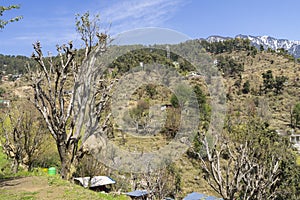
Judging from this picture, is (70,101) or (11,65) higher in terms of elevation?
(11,65)

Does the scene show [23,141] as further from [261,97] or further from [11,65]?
[11,65]

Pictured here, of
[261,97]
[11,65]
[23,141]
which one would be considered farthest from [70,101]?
[11,65]

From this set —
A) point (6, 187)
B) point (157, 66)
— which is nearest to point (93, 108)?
point (6, 187)

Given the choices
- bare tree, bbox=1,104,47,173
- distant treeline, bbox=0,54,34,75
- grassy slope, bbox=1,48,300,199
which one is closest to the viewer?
bare tree, bbox=1,104,47,173

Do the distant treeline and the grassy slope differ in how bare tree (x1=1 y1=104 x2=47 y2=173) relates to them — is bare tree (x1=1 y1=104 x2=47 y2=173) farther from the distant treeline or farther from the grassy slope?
the distant treeline

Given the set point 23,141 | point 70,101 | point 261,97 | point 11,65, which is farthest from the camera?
point 11,65

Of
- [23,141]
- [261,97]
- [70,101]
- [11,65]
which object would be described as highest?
[11,65]

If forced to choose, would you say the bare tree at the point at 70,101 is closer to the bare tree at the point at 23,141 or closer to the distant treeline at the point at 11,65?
the bare tree at the point at 23,141

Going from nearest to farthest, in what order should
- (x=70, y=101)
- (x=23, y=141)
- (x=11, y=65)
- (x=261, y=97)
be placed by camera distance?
1. (x=70, y=101)
2. (x=23, y=141)
3. (x=261, y=97)
4. (x=11, y=65)

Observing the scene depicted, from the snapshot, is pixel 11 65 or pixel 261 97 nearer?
pixel 261 97

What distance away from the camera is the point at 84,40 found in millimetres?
7430

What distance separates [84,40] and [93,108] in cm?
168

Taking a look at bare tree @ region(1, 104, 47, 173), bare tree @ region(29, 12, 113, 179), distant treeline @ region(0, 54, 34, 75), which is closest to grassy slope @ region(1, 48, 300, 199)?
bare tree @ region(1, 104, 47, 173)

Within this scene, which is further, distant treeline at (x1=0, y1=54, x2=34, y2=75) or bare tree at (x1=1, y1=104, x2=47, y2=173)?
distant treeline at (x1=0, y1=54, x2=34, y2=75)
